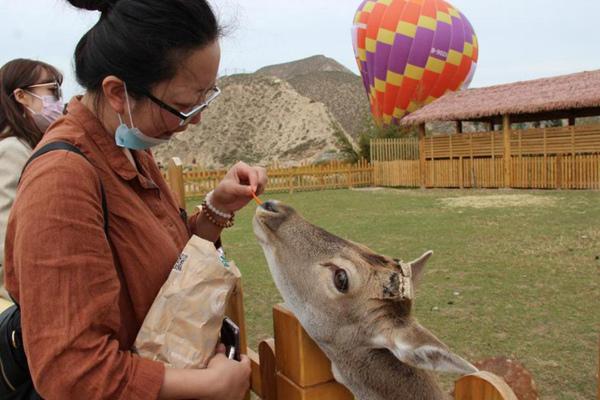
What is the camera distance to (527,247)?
986 centimetres

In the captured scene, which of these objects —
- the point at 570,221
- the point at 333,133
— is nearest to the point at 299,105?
the point at 333,133

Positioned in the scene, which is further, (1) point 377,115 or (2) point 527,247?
(1) point 377,115

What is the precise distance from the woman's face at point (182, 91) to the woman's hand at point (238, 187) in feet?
1.86

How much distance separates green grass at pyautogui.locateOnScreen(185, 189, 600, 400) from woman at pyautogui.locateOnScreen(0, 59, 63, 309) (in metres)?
3.15

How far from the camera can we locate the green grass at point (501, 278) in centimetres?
520

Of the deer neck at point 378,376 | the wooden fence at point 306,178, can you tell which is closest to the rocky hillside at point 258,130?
the wooden fence at point 306,178

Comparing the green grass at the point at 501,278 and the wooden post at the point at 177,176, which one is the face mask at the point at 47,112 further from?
the green grass at the point at 501,278

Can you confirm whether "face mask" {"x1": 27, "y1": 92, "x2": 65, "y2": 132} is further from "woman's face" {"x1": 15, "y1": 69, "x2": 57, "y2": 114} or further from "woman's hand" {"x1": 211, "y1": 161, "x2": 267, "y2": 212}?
"woman's hand" {"x1": 211, "y1": 161, "x2": 267, "y2": 212}

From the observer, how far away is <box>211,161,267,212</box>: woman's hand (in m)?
2.33

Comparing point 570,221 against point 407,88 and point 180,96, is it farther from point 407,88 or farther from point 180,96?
point 407,88

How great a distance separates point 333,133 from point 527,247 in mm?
40621

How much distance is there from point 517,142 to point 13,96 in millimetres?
21939

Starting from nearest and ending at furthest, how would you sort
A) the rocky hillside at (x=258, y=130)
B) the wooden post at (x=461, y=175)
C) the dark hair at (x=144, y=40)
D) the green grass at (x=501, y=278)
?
1. the dark hair at (x=144, y=40)
2. the green grass at (x=501, y=278)
3. the wooden post at (x=461, y=175)
4. the rocky hillside at (x=258, y=130)

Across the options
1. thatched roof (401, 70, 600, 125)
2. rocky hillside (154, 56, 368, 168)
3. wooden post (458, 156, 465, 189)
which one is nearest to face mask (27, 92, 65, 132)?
thatched roof (401, 70, 600, 125)
